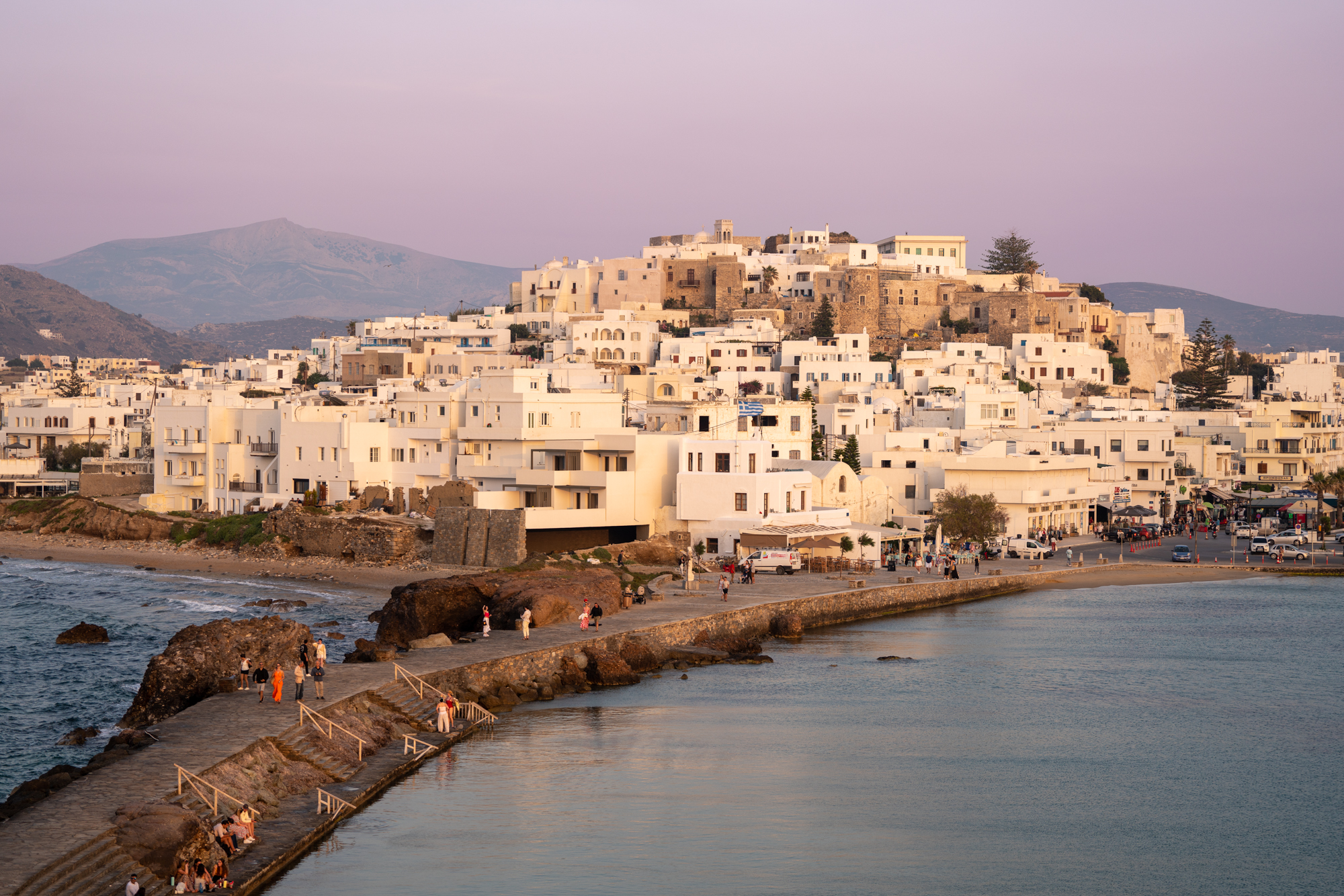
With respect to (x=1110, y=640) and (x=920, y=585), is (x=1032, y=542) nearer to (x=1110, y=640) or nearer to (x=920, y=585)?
(x=920, y=585)

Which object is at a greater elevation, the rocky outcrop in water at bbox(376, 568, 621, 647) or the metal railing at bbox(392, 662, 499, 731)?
the rocky outcrop in water at bbox(376, 568, 621, 647)

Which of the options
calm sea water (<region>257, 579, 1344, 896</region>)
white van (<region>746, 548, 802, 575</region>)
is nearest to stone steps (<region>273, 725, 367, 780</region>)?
calm sea water (<region>257, 579, 1344, 896</region>)

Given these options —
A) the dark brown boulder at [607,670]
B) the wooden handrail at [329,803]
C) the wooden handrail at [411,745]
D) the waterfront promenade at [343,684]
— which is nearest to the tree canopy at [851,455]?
the waterfront promenade at [343,684]

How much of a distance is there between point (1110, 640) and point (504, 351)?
60603 millimetres

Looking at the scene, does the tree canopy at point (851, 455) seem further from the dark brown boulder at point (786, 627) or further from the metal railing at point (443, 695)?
the metal railing at point (443, 695)

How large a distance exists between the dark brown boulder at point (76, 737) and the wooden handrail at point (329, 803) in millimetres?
8458

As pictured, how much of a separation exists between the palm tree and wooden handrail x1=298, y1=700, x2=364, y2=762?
87.3 m

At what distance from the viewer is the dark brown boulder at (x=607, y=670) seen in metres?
33.0

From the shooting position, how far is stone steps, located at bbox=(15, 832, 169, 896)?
16703mm

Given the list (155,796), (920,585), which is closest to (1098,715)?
(920,585)

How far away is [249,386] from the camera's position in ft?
307

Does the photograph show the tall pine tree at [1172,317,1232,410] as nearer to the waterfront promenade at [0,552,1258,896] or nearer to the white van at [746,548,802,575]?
the waterfront promenade at [0,552,1258,896]

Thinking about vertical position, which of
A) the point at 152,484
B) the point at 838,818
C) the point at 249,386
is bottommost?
the point at 838,818

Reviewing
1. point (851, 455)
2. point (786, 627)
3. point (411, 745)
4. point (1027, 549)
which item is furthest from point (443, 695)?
point (851, 455)
